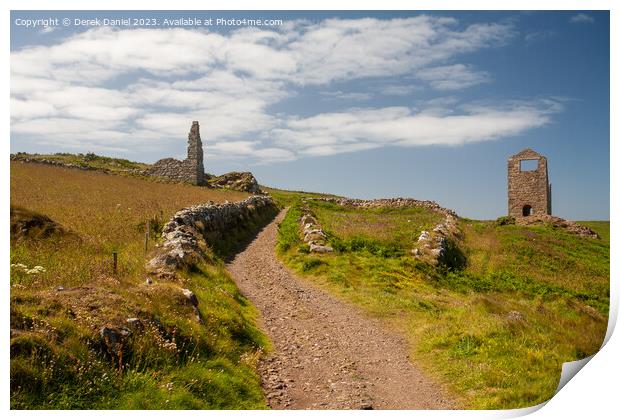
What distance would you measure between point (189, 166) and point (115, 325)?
4547 centimetres

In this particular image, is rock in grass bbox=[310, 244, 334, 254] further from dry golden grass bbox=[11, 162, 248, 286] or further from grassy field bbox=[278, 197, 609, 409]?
dry golden grass bbox=[11, 162, 248, 286]

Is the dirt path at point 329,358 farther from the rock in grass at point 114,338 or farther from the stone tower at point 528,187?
the stone tower at point 528,187

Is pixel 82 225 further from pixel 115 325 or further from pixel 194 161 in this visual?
pixel 194 161

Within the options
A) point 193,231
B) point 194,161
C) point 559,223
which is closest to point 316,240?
point 193,231

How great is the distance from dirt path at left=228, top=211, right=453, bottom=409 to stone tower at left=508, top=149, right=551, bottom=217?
3334 cm

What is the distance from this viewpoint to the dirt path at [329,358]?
8.23m

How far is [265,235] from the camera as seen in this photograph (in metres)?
28.5

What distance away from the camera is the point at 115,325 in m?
7.46

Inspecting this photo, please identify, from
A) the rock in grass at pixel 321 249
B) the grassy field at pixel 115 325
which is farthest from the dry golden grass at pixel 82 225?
the rock in grass at pixel 321 249

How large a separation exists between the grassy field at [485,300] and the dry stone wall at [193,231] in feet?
10.8

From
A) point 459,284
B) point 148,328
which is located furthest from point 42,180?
point 459,284

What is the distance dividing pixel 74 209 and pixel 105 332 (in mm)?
10887
